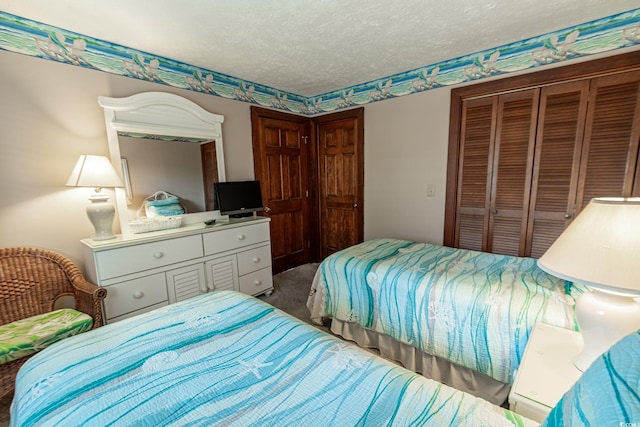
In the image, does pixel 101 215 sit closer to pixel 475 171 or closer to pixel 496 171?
pixel 475 171

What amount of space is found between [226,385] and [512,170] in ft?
9.14

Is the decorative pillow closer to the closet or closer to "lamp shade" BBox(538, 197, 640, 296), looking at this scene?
"lamp shade" BBox(538, 197, 640, 296)

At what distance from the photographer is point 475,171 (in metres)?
2.64

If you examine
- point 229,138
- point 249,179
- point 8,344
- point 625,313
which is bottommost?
point 8,344

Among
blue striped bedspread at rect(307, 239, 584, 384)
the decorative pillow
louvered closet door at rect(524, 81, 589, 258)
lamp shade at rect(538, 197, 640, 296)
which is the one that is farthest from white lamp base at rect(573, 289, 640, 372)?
louvered closet door at rect(524, 81, 589, 258)

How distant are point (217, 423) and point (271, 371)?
8.7 inches

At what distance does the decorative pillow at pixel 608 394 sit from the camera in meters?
0.43

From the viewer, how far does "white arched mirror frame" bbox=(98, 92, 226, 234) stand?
7.16 ft

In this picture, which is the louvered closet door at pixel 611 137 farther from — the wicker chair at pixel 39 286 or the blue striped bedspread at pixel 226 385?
the wicker chair at pixel 39 286

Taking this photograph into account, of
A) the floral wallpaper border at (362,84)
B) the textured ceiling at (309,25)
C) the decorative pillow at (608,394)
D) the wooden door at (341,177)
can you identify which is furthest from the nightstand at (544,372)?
the wooden door at (341,177)

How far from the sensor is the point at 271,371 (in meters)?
0.90

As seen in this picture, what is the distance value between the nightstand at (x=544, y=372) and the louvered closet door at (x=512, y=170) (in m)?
1.50

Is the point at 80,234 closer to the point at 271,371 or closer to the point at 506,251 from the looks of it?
the point at 271,371

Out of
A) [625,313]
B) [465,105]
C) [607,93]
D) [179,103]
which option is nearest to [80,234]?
[179,103]
